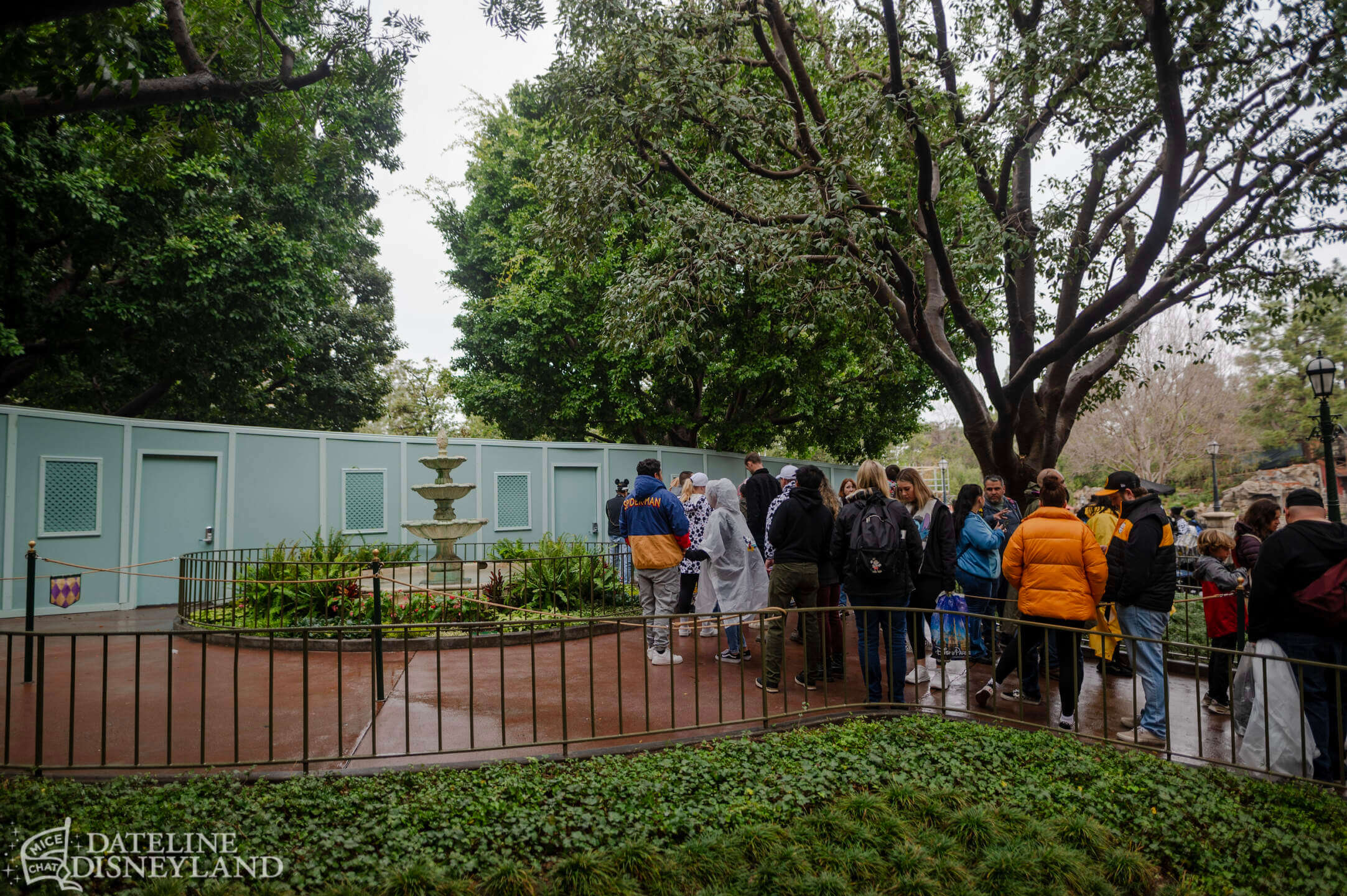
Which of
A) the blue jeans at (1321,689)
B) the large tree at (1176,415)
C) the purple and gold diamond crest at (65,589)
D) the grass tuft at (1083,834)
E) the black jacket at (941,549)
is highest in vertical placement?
the large tree at (1176,415)

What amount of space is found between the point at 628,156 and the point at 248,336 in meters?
10.9

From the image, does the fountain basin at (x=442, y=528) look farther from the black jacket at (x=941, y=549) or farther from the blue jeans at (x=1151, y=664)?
the blue jeans at (x=1151, y=664)

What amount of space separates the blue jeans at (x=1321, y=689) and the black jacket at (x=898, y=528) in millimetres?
2262

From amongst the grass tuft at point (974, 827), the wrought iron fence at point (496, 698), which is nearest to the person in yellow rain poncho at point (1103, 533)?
the wrought iron fence at point (496, 698)

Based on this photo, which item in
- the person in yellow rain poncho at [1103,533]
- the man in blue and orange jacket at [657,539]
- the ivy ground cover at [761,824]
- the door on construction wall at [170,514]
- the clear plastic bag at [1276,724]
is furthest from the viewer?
the door on construction wall at [170,514]

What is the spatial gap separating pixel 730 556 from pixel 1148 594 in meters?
3.50

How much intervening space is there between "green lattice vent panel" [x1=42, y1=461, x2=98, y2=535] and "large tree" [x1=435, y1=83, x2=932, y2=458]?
9.10m

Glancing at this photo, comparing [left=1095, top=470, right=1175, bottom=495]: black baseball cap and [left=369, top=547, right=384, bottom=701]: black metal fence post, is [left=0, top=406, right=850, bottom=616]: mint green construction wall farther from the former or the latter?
[left=1095, top=470, right=1175, bottom=495]: black baseball cap

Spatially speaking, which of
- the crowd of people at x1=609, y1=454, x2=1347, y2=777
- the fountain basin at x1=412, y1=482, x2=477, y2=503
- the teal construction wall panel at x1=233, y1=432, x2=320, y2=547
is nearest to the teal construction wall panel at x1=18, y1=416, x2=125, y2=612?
the teal construction wall panel at x1=233, y1=432, x2=320, y2=547

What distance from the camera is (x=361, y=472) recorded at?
46.4ft

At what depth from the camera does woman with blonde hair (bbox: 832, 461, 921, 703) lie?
19.5 ft

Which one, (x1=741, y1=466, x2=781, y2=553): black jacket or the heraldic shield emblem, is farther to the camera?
(x1=741, y1=466, x2=781, y2=553): black jacket

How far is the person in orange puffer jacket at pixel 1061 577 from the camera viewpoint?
5.61 metres

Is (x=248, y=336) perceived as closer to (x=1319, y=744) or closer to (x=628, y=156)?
(x=628, y=156)
